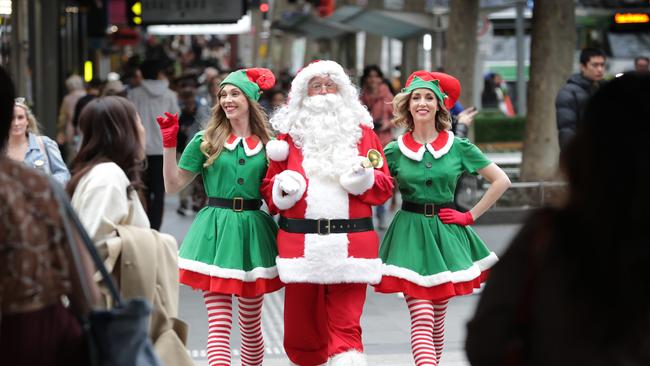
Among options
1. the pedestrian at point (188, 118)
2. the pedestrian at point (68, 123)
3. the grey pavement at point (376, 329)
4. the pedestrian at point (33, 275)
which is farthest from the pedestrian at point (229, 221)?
the pedestrian at point (68, 123)

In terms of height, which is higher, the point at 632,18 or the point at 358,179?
the point at 632,18

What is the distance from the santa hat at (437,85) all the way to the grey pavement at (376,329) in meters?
0.92

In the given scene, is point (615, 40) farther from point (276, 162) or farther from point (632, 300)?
point (632, 300)

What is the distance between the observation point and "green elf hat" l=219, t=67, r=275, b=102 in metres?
7.23

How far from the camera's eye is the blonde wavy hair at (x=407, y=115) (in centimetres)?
736

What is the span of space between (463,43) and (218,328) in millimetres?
11813

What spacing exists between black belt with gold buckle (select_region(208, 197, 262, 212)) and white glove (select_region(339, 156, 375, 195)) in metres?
0.57

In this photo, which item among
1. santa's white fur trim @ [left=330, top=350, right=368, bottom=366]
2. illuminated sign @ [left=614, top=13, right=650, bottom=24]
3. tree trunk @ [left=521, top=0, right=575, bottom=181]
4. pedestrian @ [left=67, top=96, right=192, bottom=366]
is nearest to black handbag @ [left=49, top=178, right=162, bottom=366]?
pedestrian @ [left=67, top=96, right=192, bottom=366]

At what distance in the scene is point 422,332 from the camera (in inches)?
275

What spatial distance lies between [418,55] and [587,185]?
74.2 ft

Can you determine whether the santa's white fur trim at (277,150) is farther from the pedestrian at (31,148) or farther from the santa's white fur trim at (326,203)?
the pedestrian at (31,148)

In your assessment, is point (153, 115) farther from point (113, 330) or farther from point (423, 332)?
point (113, 330)

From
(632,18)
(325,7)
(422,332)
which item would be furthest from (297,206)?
(325,7)

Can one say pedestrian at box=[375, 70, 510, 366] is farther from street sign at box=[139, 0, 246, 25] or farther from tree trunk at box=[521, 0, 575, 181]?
street sign at box=[139, 0, 246, 25]
